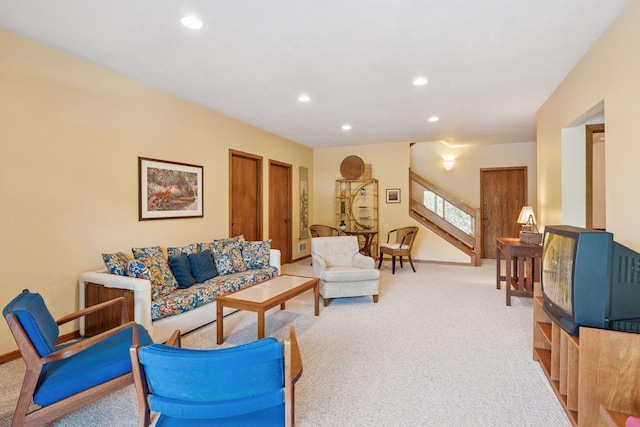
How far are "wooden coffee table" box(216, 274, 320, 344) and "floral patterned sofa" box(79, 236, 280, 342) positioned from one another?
38cm

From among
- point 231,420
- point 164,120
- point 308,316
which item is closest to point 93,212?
point 164,120

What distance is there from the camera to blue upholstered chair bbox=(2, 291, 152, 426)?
65.9 inches

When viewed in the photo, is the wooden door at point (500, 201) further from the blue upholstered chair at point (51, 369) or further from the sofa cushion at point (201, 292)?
the blue upholstered chair at point (51, 369)

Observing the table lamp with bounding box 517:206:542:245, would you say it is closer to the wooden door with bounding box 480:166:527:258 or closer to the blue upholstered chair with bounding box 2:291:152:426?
the wooden door with bounding box 480:166:527:258

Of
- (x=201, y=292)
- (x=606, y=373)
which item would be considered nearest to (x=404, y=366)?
(x=606, y=373)

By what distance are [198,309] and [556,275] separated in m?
3.05

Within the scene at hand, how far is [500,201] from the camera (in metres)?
7.64

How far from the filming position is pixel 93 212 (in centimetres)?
333

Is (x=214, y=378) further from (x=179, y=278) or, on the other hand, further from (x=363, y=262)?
(x=363, y=262)

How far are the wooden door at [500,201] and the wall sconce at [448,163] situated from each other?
67 cm

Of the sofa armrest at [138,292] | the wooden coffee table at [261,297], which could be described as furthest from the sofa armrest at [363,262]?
the sofa armrest at [138,292]

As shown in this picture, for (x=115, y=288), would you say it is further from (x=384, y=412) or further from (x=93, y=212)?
(x=384, y=412)

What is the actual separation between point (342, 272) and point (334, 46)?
2.59 meters

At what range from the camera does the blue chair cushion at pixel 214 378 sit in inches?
45.1
